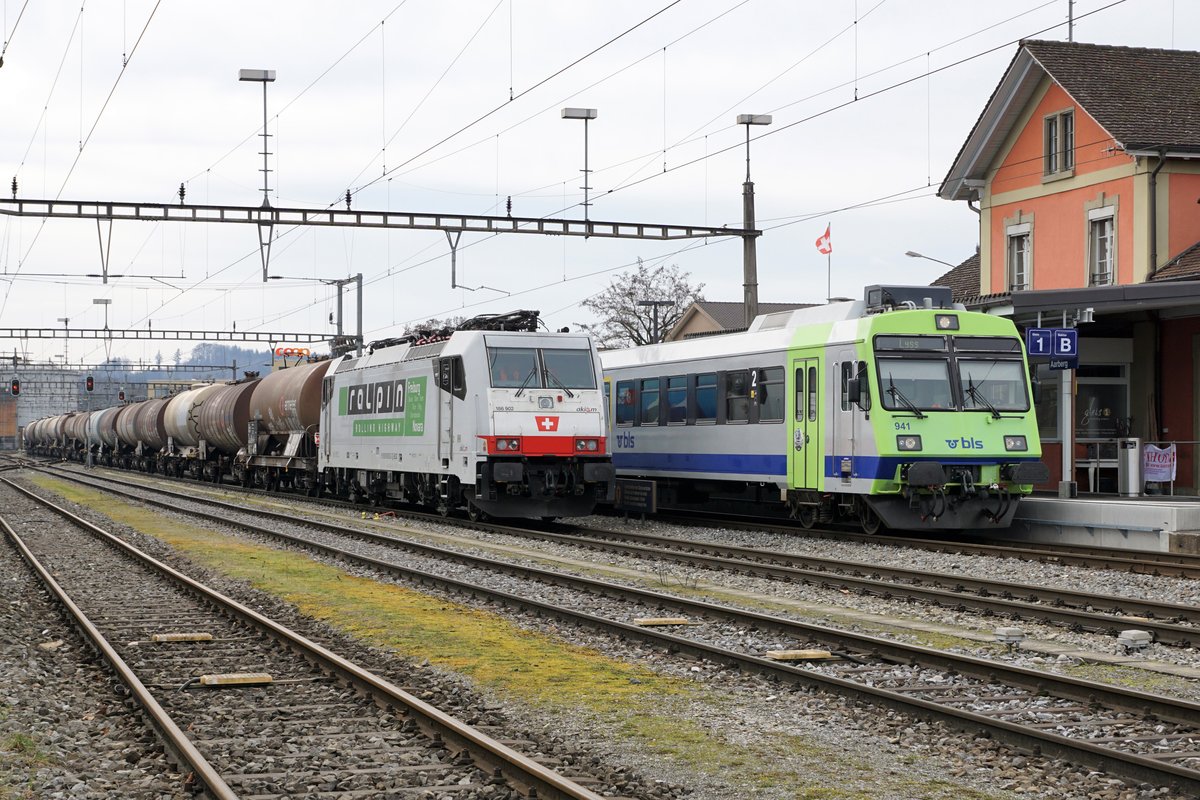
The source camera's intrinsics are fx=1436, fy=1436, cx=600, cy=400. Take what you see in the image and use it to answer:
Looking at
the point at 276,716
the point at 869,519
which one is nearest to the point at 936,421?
the point at 869,519

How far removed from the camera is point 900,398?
19.9 meters

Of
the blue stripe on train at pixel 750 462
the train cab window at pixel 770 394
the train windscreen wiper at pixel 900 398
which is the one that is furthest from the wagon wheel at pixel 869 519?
the train cab window at pixel 770 394

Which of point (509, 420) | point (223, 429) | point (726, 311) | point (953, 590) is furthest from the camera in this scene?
point (726, 311)

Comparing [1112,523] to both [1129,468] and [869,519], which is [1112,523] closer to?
[869,519]

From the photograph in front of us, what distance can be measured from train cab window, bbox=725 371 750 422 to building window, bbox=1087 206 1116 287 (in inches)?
476

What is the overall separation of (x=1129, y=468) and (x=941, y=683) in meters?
15.8

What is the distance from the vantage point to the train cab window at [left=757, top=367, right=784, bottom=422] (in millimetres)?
22031

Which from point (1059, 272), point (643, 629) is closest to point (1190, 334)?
point (1059, 272)

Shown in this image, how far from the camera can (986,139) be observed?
113 feet

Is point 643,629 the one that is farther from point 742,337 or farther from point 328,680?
point 742,337

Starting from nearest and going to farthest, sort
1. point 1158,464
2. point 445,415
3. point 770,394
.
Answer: point 770,394, point 445,415, point 1158,464

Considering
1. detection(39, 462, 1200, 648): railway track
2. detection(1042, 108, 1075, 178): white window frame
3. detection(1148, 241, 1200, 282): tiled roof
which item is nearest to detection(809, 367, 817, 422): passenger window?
detection(39, 462, 1200, 648): railway track

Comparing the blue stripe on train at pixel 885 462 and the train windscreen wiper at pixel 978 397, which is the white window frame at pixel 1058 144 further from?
the blue stripe on train at pixel 885 462

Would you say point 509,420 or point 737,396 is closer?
point 737,396
